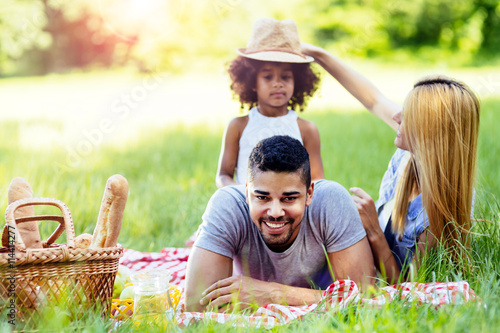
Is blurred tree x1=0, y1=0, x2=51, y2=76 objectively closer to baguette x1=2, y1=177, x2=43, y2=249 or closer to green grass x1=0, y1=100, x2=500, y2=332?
green grass x1=0, y1=100, x2=500, y2=332

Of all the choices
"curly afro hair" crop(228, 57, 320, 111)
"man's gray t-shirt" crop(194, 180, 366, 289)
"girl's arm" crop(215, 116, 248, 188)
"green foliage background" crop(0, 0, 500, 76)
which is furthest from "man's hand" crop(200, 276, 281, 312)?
"green foliage background" crop(0, 0, 500, 76)

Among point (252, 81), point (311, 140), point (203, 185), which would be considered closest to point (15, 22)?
point (203, 185)

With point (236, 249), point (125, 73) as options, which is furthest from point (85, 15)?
point (236, 249)

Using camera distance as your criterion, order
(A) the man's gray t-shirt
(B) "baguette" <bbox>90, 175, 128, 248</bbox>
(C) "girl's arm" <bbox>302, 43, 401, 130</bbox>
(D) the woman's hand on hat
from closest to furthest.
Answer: (B) "baguette" <bbox>90, 175, 128, 248</bbox> → (A) the man's gray t-shirt → (C) "girl's arm" <bbox>302, 43, 401, 130</bbox> → (D) the woman's hand on hat

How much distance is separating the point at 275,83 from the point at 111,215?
1732mm

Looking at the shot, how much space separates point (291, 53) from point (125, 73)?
19.3m

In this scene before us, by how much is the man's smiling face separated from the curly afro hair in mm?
1705

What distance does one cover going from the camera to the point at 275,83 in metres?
3.81

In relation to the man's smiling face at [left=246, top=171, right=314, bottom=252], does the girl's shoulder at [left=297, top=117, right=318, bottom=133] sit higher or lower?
higher

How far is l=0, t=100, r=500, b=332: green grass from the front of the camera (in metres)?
2.26

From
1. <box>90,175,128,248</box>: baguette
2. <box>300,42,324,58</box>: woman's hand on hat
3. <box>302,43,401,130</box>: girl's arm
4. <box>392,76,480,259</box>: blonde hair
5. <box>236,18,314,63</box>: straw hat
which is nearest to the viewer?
<box>90,175,128,248</box>: baguette

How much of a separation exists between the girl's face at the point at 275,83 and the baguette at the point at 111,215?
1.59 metres

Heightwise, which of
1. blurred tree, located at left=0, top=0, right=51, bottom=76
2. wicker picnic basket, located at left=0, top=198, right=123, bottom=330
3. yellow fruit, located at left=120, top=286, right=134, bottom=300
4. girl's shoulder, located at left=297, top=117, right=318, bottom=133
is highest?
blurred tree, located at left=0, top=0, right=51, bottom=76

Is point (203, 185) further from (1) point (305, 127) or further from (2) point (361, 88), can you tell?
(2) point (361, 88)
